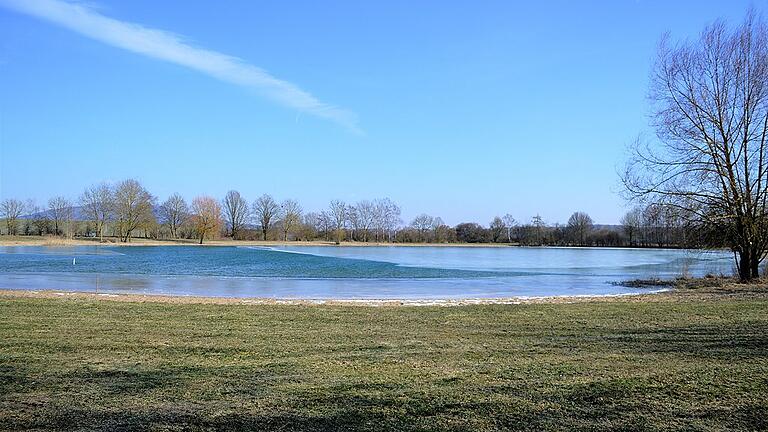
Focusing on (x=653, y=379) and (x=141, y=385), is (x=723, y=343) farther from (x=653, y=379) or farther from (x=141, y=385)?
(x=141, y=385)

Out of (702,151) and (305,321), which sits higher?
(702,151)

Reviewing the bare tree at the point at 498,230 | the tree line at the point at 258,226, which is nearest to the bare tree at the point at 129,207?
the tree line at the point at 258,226

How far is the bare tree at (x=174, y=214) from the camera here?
107312mm

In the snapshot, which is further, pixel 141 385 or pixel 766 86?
pixel 766 86

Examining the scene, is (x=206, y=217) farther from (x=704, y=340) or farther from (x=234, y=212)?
(x=704, y=340)

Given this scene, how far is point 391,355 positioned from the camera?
23.6ft

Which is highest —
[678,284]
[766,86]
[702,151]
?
[766,86]

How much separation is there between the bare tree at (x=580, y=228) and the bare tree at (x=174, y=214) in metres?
71.5

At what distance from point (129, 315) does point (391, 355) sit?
664 cm

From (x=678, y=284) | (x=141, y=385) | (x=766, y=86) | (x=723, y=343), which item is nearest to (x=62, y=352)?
(x=141, y=385)

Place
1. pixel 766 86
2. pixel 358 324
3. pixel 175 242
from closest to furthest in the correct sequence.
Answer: pixel 358 324 → pixel 766 86 → pixel 175 242

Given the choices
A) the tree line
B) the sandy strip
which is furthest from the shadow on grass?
the tree line

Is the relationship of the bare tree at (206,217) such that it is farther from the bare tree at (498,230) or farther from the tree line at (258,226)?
the bare tree at (498,230)

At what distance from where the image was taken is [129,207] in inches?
3440
